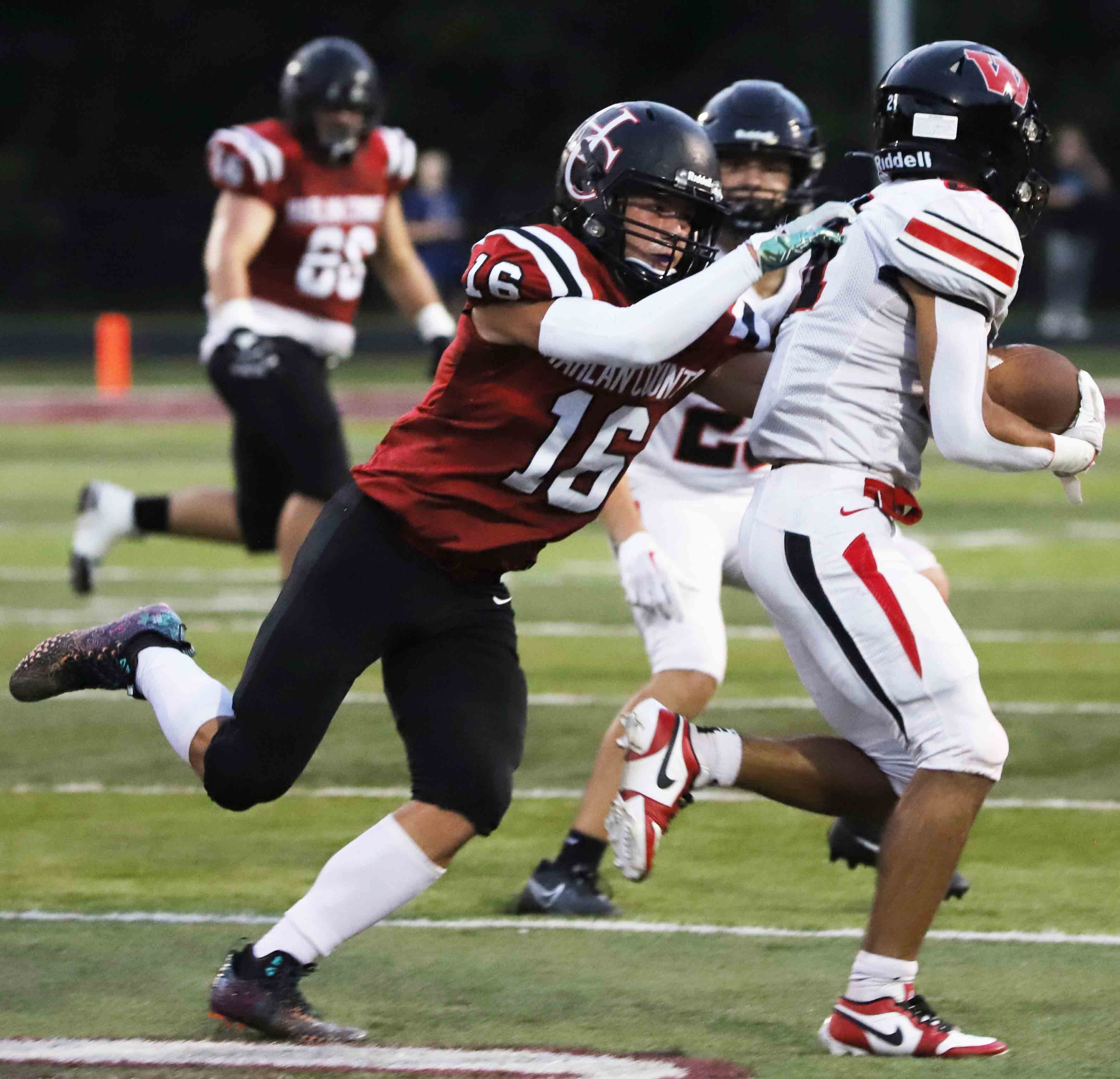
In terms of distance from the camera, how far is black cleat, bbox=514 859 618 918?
4402 millimetres

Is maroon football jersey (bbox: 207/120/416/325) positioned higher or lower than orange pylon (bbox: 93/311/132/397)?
higher

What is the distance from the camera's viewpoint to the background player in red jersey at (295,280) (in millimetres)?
6996

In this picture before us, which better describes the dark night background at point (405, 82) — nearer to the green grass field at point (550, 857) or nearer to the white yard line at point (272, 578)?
the white yard line at point (272, 578)

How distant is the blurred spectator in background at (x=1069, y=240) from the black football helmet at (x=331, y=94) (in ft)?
50.8

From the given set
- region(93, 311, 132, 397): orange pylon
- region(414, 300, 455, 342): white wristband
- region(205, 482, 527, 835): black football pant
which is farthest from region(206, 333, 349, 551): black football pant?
region(93, 311, 132, 397): orange pylon

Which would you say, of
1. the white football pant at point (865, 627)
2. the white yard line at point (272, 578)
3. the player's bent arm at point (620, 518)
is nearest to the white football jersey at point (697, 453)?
the player's bent arm at point (620, 518)

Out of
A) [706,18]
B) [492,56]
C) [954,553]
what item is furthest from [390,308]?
[954,553]

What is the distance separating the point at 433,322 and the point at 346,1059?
4129 mm

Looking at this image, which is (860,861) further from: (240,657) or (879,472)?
(240,657)

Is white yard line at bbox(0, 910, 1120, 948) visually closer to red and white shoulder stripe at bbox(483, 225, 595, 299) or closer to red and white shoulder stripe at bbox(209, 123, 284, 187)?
red and white shoulder stripe at bbox(483, 225, 595, 299)

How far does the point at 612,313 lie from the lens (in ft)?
11.1

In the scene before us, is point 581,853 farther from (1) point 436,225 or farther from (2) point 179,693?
(1) point 436,225

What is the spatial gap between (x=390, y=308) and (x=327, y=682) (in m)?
25.5

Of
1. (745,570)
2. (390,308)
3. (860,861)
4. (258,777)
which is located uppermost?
(745,570)
